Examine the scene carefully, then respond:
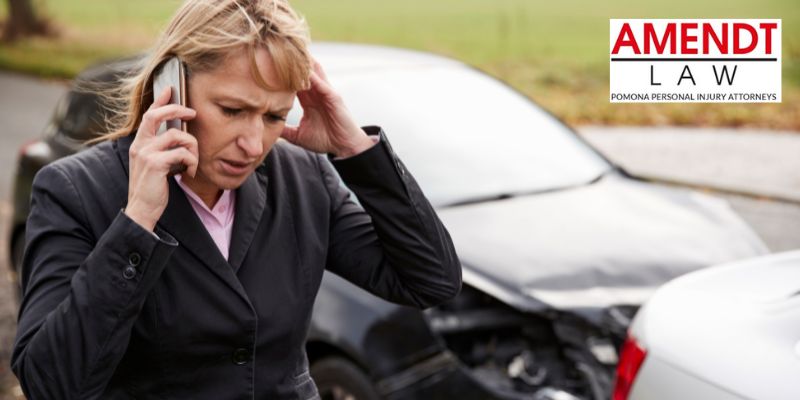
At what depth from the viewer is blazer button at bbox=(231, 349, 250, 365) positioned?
192 centimetres

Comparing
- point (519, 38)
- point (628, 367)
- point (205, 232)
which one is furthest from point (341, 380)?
point (519, 38)

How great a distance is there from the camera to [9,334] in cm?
558

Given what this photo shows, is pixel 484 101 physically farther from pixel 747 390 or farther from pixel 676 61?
pixel 747 390

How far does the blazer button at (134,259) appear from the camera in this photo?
1.72 metres

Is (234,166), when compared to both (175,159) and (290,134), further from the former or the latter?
(290,134)

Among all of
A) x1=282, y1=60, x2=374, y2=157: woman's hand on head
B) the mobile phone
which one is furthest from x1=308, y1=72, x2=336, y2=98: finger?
the mobile phone

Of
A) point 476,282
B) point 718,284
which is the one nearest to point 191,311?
point 718,284

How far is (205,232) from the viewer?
75.5 inches

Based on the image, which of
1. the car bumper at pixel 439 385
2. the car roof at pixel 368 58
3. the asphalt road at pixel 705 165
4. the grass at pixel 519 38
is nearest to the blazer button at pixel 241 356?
the car bumper at pixel 439 385

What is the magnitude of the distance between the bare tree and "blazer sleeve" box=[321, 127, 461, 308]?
23093 mm

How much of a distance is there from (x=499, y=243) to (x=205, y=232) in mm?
2094

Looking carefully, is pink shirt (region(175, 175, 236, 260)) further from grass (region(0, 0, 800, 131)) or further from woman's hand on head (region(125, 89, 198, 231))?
grass (region(0, 0, 800, 131))

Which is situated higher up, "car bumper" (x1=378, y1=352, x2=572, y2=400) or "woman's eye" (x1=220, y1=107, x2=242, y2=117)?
"woman's eye" (x1=220, y1=107, x2=242, y2=117)

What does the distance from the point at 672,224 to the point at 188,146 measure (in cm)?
290
